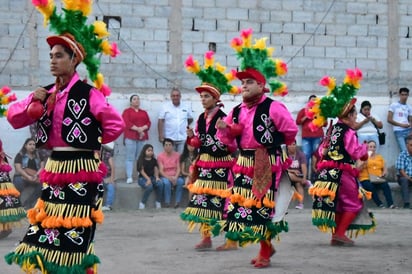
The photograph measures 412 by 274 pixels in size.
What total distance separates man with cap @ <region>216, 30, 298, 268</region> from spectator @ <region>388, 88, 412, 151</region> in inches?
397

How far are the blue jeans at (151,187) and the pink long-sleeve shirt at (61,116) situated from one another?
9.77 m

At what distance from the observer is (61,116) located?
7.31m

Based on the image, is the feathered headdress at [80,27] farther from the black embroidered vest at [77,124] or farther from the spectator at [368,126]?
the spectator at [368,126]

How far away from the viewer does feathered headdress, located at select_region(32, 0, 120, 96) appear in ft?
24.6

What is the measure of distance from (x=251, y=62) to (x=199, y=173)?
202 centimetres

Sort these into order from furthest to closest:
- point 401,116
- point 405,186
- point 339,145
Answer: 1. point 401,116
2. point 405,186
3. point 339,145

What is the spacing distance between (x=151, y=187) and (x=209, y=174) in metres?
5.94

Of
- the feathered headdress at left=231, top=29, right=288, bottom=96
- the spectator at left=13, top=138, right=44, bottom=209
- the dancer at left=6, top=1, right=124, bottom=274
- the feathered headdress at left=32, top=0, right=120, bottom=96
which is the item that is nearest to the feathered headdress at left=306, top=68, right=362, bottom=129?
the feathered headdress at left=231, top=29, right=288, bottom=96

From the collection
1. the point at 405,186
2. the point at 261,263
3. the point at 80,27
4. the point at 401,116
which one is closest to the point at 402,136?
the point at 401,116

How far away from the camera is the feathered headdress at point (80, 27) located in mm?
7512

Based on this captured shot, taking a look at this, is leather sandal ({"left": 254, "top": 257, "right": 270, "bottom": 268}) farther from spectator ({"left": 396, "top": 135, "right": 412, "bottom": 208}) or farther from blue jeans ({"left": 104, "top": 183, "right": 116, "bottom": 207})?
spectator ({"left": 396, "top": 135, "right": 412, "bottom": 208})

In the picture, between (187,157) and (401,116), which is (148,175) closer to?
(187,157)

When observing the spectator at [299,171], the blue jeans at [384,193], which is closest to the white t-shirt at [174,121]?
the spectator at [299,171]

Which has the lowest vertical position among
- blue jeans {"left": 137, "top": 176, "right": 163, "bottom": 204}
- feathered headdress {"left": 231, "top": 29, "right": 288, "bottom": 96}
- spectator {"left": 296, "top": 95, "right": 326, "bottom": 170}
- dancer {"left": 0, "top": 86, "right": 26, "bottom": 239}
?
blue jeans {"left": 137, "top": 176, "right": 163, "bottom": 204}
